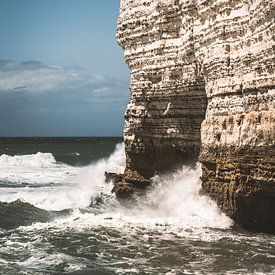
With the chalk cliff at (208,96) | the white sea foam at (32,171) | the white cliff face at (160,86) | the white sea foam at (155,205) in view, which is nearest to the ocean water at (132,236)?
the white sea foam at (155,205)

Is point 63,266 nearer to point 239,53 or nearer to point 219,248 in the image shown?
point 219,248

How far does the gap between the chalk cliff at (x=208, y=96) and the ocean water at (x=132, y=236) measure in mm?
775

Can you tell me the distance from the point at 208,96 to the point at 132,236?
4.69 m

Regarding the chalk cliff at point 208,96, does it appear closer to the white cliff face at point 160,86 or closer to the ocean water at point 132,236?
the white cliff face at point 160,86

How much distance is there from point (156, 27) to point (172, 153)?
431 centimetres


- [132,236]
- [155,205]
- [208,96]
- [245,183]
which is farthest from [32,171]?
[245,183]

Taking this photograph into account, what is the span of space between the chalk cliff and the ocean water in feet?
2.54

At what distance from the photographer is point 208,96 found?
16188 millimetres

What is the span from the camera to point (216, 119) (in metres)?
15.4

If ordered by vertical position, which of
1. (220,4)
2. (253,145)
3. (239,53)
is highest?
(220,4)

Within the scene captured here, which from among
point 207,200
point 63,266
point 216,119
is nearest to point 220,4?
point 216,119

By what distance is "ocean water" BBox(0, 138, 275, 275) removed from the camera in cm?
1129

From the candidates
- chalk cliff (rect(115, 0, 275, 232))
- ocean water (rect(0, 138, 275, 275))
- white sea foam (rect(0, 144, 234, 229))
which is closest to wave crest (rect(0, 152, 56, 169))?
white sea foam (rect(0, 144, 234, 229))

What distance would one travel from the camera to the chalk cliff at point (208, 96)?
13.4 metres
